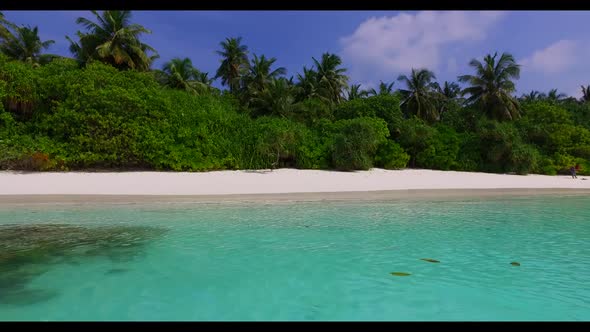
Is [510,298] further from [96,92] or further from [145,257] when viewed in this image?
[96,92]

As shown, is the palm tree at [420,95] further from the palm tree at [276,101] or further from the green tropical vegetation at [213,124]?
the palm tree at [276,101]

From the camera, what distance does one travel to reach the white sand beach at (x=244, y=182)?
13.4 meters

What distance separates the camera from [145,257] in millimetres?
5242

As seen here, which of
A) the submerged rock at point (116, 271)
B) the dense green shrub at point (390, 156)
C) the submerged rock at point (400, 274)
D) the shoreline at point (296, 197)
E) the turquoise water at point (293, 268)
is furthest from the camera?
the dense green shrub at point (390, 156)

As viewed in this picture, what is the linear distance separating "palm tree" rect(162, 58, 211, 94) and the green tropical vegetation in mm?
93

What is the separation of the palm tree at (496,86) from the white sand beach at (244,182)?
12.3 meters

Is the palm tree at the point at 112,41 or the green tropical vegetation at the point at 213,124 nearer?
the green tropical vegetation at the point at 213,124

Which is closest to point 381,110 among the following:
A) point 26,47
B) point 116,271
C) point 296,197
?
point 296,197

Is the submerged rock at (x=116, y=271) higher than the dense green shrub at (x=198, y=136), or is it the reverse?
the dense green shrub at (x=198, y=136)

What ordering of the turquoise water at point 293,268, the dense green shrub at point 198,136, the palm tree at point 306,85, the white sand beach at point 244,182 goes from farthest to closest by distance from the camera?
the palm tree at point 306,85 → the dense green shrub at point 198,136 → the white sand beach at point 244,182 → the turquoise water at point 293,268

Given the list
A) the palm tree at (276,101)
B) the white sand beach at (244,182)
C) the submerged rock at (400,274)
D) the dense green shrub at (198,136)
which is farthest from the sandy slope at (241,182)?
the palm tree at (276,101)

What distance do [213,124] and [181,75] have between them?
497 inches

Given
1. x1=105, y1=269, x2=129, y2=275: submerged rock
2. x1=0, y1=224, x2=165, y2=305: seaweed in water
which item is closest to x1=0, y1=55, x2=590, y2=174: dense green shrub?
x1=0, y1=224, x2=165, y2=305: seaweed in water

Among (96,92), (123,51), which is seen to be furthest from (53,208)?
(123,51)
